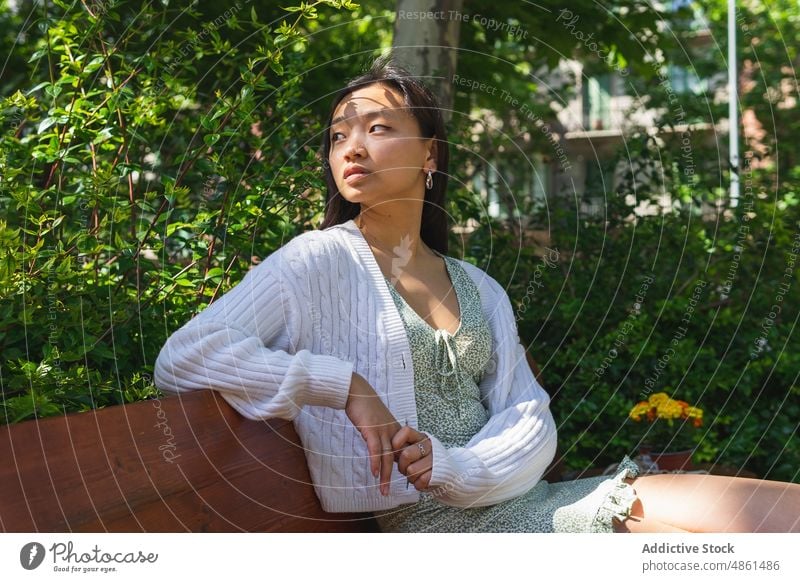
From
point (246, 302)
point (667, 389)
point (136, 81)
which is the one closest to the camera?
point (246, 302)

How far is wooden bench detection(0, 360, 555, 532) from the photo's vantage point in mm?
1500

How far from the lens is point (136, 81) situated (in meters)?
3.08

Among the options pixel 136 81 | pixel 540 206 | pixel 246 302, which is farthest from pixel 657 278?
pixel 246 302

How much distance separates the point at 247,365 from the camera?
188 centimetres

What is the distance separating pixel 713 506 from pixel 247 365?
1138mm

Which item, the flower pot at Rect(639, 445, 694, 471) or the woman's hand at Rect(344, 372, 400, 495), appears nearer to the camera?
the woman's hand at Rect(344, 372, 400, 495)

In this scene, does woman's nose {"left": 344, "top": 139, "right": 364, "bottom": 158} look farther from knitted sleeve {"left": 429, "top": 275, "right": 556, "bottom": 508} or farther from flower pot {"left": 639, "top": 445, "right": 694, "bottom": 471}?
flower pot {"left": 639, "top": 445, "right": 694, "bottom": 471}

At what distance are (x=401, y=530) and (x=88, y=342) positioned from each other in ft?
2.74

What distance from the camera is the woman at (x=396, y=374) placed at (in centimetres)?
192

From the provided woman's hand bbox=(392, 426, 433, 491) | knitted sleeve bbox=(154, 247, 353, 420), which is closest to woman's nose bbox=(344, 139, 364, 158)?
knitted sleeve bbox=(154, 247, 353, 420)

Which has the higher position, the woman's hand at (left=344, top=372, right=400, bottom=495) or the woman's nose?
the woman's nose

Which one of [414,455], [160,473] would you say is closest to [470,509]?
[414,455]

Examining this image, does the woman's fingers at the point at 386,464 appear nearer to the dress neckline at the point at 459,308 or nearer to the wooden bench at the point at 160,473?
the wooden bench at the point at 160,473
